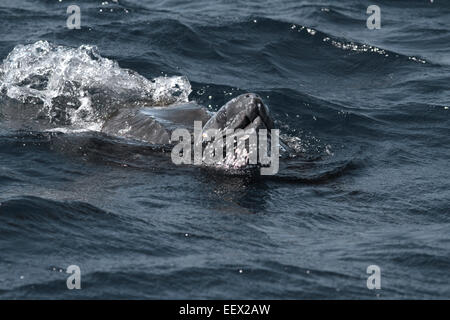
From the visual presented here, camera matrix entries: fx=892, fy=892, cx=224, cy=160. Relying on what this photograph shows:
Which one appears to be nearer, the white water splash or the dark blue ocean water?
the dark blue ocean water

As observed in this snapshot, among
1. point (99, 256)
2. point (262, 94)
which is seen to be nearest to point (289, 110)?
point (262, 94)

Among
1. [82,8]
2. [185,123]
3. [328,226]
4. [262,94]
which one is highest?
[82,8]

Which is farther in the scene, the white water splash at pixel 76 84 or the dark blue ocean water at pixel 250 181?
the white water splash at pixel 76 84

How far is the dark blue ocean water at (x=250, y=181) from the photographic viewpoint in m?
6.54

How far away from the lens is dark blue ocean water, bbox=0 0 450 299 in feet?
21.4

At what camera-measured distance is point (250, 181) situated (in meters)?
8.59

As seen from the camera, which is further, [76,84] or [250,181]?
[76,84]

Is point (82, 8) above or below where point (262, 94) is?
above

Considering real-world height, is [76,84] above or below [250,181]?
above

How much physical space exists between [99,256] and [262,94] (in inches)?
234
